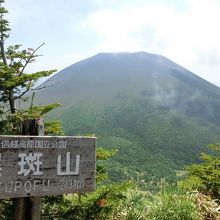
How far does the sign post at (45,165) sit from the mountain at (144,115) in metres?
69.6

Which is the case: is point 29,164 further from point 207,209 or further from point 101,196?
point 207,209

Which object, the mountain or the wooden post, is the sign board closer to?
the wooden post

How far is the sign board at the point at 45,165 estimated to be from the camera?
170 inches

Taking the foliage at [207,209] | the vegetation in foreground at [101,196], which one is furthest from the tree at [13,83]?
the foliage at [207,209]

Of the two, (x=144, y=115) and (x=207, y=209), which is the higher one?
(x=144, y=115)

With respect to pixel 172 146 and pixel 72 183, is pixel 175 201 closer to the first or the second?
pixel 72 183

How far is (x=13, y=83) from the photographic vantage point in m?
6.49

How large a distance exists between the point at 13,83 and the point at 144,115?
13416 cm

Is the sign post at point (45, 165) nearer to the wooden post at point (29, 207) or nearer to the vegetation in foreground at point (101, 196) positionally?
the wooden post at point (29, 207)

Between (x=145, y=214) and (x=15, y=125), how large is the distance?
2.86 meters

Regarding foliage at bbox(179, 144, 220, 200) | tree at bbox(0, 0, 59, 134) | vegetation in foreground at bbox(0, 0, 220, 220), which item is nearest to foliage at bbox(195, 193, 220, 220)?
vegetation in foreground at bbox(0, 0, 220, 220)

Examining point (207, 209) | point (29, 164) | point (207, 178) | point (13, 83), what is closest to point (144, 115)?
point (207, 178)

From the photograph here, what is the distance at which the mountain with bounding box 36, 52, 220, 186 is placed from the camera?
101 metres

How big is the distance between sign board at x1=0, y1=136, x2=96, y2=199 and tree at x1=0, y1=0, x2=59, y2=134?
5.27 feet
